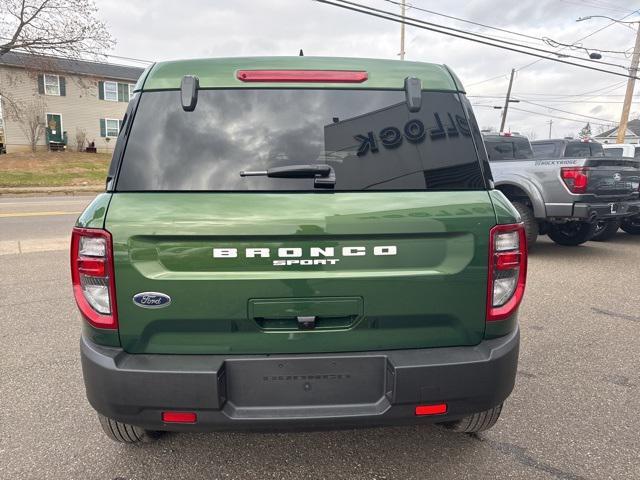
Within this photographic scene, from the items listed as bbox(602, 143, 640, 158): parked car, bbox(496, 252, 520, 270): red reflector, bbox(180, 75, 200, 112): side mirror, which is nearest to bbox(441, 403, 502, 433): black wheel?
bbox(496, 252, 520, 270): red reflector

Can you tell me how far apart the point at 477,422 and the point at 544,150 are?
735 cm

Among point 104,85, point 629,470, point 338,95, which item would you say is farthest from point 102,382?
point 104,85

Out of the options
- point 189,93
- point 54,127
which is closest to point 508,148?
point 189,93

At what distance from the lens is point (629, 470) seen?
2.38 m

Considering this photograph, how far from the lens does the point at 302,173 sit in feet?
6.57

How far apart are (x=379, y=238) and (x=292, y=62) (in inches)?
38.4

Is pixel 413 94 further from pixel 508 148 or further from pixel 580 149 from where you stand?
pixel 580 149

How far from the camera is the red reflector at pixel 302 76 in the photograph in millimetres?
2135

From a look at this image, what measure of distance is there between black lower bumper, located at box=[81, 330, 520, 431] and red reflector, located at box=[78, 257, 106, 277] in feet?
1.09

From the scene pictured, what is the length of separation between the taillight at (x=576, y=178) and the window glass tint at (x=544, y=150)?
1.63 metres

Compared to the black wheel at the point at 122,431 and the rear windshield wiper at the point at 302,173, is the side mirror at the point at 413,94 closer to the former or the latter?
the rear windshield wiper at the point at 302,173

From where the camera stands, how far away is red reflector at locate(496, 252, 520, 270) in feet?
6.66

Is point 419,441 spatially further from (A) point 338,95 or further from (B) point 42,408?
(B) point 42,408

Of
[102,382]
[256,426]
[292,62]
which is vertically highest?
[292,62]
